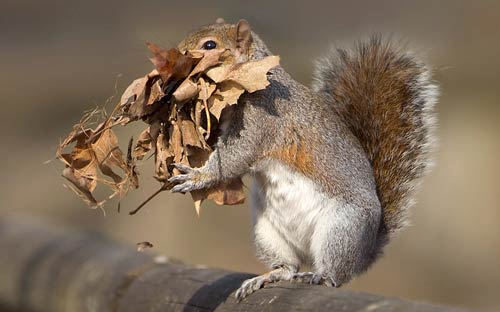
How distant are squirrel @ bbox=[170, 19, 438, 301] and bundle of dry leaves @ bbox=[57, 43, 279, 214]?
0.27 feet

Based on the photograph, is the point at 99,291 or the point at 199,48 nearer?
the point at 199,48

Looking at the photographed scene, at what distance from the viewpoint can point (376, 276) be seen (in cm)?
479

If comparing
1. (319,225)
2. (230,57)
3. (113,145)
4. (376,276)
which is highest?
(230,57)

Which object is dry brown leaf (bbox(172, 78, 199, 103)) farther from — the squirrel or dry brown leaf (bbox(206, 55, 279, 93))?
the squirrel

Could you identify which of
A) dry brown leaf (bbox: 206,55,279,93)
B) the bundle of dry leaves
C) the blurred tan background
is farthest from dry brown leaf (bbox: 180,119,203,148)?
the blurred tan background

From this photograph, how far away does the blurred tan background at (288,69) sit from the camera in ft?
15.9

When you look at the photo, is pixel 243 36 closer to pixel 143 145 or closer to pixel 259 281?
pixel 143 145

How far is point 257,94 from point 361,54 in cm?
42

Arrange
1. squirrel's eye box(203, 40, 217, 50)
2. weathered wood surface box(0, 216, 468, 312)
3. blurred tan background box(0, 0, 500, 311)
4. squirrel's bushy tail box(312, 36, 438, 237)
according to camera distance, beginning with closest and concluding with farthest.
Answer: weathered wood surface box(0, 216, 468, 312) → squirrel's eye box(203, 40, 217, 50) → squirrel's bushy tail box(312, 36, 438, 237) → blurred tan background box(0, 0, 500, 311)

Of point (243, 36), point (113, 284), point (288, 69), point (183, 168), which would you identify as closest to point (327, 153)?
point (243, 36)

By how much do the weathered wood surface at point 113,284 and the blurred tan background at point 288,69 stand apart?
1045 millimetres

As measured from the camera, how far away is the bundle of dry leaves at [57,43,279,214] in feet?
7.07

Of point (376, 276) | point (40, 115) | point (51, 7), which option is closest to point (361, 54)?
point (376, 276)

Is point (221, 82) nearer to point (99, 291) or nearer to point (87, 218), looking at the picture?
point (99, 291)
